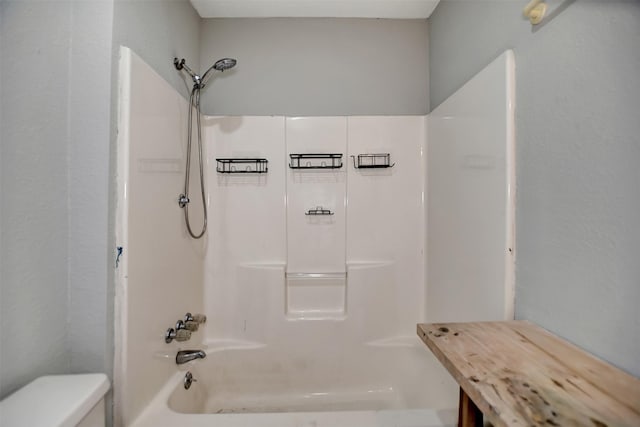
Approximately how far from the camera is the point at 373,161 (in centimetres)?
173

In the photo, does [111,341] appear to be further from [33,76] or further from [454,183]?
[454,183]

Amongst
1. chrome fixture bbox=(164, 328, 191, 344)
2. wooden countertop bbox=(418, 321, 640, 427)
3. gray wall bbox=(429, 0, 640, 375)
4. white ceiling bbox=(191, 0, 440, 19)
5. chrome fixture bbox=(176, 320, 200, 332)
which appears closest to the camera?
wooden countertop bbox=(418, 321, 640, 427)

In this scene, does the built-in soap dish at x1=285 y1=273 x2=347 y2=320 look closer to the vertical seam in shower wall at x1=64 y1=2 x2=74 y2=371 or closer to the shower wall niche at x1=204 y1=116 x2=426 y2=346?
the shower wall niche at x1=204 y1=116 x2=426 y2=346

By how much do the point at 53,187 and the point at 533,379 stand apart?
1.40 m

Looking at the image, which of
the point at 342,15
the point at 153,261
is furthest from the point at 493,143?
the point at 153,261

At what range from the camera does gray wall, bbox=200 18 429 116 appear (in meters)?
1.73

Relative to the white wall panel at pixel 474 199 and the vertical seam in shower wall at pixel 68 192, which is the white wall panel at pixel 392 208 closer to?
the white wall panel at pixel 474 199

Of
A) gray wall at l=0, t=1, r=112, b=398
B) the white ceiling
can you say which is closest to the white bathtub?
gray wall at l=0, t=1, r=112, b=398

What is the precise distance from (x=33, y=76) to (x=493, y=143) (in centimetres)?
156

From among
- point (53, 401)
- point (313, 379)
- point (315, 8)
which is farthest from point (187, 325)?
point (315, 8)

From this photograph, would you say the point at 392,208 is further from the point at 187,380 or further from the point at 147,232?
the point at 187,380

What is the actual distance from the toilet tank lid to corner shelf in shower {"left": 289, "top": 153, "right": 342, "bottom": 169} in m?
1.35

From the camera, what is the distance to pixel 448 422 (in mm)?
927

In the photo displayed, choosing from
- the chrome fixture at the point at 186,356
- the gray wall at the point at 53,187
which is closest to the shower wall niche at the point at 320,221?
the chrome fixture at the point at 186,356
